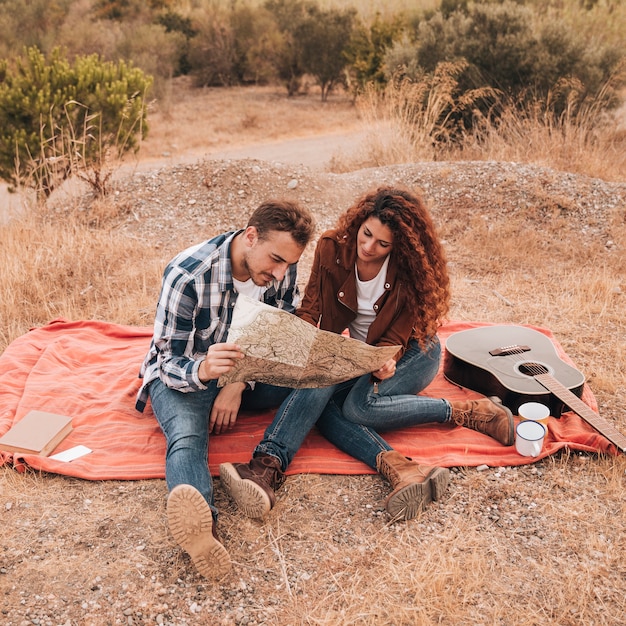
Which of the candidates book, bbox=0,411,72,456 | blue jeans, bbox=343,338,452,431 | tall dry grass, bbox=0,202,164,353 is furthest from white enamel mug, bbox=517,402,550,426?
tall dry grass, bbox=0,202,164,353

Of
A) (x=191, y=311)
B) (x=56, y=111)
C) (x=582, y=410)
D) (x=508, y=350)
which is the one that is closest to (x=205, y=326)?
(x=191, y=311)

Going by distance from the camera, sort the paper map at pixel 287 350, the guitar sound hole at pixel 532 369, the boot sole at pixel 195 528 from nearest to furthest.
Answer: the boot sole at pixel 195 528 → the paper map at pixel 287 350 → the guitar sound hole at pixel 532 369

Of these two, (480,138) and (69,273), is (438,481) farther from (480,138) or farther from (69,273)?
(480,138)

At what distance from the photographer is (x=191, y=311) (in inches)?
102

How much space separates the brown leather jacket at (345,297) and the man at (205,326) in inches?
6.3

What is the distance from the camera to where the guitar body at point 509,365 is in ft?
9.81

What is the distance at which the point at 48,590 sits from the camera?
207 centimetres

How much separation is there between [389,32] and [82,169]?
977 cm

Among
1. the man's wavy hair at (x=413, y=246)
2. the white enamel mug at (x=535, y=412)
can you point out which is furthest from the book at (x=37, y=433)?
the white enamel mug at (x=535, y=412)

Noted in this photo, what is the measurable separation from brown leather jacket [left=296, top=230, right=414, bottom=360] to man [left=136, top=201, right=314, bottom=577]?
160mm

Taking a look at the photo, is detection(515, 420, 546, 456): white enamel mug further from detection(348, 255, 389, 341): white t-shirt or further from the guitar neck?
detection(348, 255, 389, 341): white t-shirt

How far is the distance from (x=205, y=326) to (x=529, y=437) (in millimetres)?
1404

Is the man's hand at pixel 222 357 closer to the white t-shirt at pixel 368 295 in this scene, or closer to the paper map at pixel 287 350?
the paper map at pixel 287 350

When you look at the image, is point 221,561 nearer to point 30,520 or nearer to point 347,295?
point 30,520
